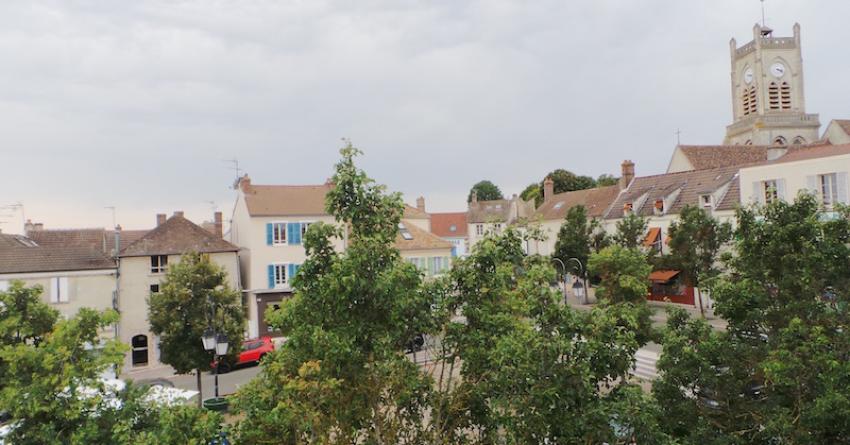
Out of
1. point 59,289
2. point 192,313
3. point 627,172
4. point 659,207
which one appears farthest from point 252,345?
point 627,172

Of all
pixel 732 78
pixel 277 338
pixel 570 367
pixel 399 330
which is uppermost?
pixel 732 78

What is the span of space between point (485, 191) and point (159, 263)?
7381 cm

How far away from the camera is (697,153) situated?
47.5 metres

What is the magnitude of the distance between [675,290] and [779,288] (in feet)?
102

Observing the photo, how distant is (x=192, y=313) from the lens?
2252 centimetres

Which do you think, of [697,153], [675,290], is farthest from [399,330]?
[697,153]

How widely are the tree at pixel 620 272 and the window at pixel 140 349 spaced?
23277 millimetres

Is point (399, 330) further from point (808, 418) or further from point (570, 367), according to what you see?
point (808, 418)

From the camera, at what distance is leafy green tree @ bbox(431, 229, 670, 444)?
691 cm

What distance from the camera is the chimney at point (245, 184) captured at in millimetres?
34906

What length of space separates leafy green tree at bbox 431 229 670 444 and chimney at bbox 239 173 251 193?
2937cm

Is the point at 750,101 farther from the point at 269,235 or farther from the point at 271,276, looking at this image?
the point at 271,276

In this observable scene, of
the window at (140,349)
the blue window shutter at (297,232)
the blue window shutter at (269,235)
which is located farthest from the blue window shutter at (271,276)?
the window at (140,349)

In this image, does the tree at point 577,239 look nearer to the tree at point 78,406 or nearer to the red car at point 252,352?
the red car at point 252,352
